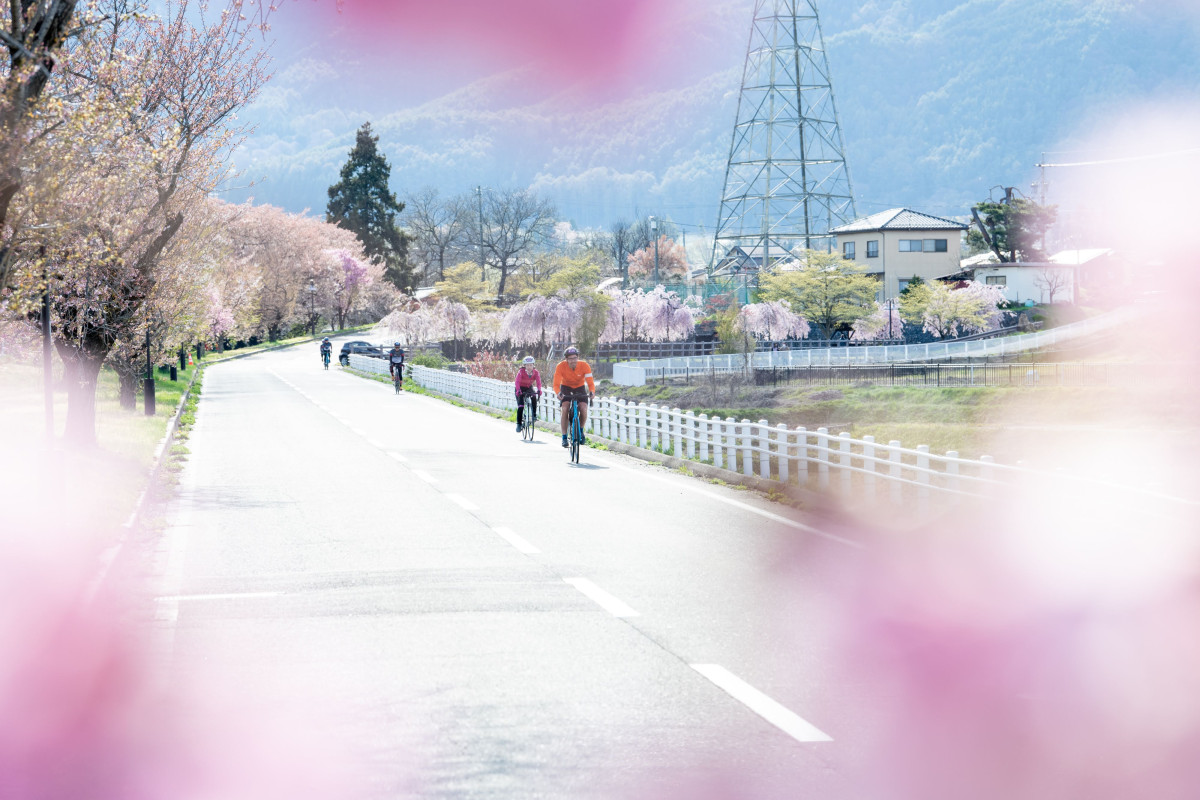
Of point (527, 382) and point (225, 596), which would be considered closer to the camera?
point (225, 596)

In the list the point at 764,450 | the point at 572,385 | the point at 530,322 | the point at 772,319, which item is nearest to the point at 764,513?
the point at 764,450

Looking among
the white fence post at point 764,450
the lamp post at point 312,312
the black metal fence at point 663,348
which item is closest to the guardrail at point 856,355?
the black metal fence at point 663,348

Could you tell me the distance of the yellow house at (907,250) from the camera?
311 ft

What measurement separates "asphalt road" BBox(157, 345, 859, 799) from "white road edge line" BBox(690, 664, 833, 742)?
2 cm

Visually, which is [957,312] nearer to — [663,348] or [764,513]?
[663,348]

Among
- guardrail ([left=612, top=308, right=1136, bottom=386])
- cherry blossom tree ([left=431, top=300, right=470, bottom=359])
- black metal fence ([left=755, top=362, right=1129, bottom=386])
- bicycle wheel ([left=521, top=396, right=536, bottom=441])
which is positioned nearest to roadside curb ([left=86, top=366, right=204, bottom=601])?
bicycle wheel ([left=521, top=396, right=536, bottom=441])

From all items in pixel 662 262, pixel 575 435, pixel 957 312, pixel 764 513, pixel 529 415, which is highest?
pixel 662 262

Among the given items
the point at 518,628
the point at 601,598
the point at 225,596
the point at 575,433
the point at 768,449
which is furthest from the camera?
the point at 575,433

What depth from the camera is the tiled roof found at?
95.1m

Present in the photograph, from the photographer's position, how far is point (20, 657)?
7621 millimetres

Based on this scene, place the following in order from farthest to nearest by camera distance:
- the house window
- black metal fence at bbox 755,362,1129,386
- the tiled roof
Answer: the house window, the tiled roof, black metal fence at bbox 755,362,1129,386

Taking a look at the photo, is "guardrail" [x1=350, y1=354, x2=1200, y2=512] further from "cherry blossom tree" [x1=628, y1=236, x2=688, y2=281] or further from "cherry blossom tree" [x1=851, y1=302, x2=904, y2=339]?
"cherry blossom tree" [x1=628, y1=236, x2=688, y2=281]

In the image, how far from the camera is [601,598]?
9.23 meters

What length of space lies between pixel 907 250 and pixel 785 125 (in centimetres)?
1631
